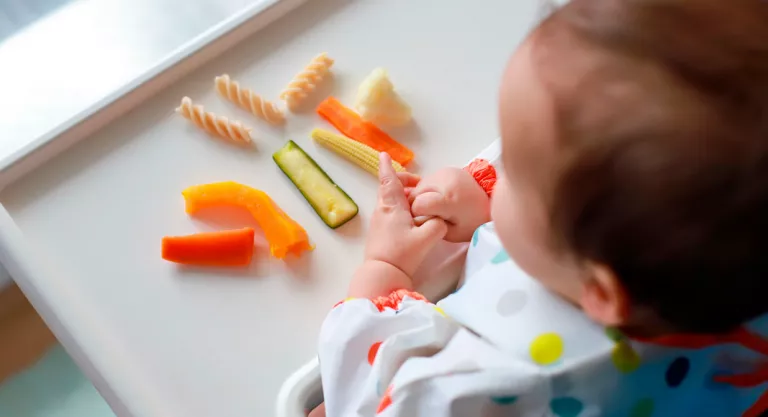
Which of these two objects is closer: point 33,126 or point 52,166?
point 52,166

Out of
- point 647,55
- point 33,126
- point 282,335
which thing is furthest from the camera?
point 33,126

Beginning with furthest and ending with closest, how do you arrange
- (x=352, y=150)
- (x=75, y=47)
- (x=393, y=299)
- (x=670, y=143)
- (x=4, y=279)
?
(x=4, y=279) → (x=75, y=47) → (x=352, y=150) → (x=393, y=299) → (x=670, y=143)

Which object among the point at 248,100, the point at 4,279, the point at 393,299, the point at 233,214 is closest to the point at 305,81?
the point at 248,100

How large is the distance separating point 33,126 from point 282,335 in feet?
1.50

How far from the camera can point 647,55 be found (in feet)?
1.12

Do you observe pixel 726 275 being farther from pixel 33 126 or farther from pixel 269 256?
pixel 33 126

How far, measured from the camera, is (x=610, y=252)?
368mm

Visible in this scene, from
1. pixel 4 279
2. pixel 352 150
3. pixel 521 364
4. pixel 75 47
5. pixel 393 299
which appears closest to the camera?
pixel 521 364

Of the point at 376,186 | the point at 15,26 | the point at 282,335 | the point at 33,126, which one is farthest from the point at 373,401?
the point at 15,26

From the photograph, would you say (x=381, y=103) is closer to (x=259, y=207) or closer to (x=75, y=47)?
(x=259, y=207)

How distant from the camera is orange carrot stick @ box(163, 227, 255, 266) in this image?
0.62 m

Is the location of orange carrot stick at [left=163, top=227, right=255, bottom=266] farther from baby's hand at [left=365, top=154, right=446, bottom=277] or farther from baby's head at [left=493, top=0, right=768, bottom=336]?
baby's head at [left=493, top=0, right=768, bottom=336]

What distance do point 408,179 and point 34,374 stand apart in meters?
0.72

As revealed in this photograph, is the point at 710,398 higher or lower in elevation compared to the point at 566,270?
lower
